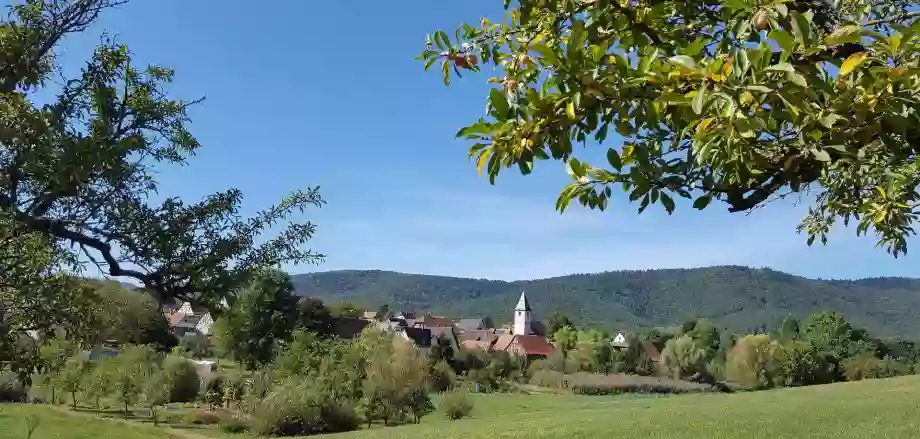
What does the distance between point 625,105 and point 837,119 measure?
633 millimetres

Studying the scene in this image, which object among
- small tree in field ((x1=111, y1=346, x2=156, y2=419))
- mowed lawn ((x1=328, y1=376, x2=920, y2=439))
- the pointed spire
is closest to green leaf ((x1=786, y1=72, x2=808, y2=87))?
mowed lawn ((x1=328, y1=376, x2=920, y2=439))

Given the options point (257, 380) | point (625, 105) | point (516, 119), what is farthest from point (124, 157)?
point (257, 380)

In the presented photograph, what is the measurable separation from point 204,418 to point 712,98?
36.5m

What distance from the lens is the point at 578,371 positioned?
76312 mm

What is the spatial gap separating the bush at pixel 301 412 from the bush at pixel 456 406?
227 inches

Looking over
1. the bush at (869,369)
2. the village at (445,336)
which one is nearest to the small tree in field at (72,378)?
the village at (445,336)

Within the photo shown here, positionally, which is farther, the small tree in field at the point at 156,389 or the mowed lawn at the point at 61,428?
the small tree in field at the point at 156,389

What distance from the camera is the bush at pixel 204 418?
3334cm

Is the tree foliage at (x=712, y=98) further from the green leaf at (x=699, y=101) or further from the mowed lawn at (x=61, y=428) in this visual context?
the mowed lawn at (x=61, y=428)

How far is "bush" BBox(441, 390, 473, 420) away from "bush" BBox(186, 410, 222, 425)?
12.4 metres

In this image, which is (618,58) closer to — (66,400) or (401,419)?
(401,419)

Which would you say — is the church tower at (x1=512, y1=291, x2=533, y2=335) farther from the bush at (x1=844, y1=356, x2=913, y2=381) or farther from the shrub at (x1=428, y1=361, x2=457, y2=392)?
the shrub at (x1=428, y1=361, x2=457, y2=392)

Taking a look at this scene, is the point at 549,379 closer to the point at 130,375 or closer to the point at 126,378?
the point at 130,375

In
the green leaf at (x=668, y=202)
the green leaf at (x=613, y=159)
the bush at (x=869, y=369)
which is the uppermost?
the green leaf at (x=613, y=159)
